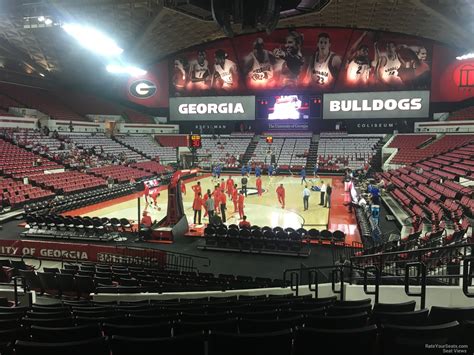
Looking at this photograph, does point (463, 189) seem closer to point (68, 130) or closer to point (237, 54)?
point (237, 54)

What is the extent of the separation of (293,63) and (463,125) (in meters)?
18.8

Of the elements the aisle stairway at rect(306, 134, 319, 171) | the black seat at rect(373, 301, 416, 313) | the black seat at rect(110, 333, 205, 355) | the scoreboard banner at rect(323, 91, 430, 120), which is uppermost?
the scoreboard banner at rect(323, 91, 430, 120)

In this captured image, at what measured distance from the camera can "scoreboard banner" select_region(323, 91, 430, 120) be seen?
3869cm

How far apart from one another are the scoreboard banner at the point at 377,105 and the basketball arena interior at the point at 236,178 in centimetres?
21

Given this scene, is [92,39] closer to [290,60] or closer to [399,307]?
[290,60]

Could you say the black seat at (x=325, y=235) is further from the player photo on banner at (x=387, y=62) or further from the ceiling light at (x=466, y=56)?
the ceiling light at (x=466, y=56)

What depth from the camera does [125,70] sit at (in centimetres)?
4103

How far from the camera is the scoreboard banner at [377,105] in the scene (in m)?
38.7

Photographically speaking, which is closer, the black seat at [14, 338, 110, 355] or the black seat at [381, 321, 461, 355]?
the black seat at [14, 338, 110, 355]

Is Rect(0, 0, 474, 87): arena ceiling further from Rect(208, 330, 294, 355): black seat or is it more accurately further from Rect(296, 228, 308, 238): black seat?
Rect(208, 330, 294, 355): black seat

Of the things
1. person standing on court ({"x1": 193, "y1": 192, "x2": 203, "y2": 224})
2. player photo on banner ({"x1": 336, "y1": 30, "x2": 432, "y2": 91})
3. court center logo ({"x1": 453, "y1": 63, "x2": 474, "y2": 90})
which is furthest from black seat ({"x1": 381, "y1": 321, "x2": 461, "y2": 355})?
court center logo ({"x1": 453, "y1": 63, "x2": 474, "y2": 90})

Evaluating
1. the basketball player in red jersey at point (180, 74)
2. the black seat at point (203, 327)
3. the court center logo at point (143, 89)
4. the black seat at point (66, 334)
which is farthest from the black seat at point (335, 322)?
the court center logo at point (143, 89)

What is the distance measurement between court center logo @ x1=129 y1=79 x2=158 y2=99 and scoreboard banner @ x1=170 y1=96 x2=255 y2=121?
9.77ft

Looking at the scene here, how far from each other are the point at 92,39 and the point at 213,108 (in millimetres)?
18530
